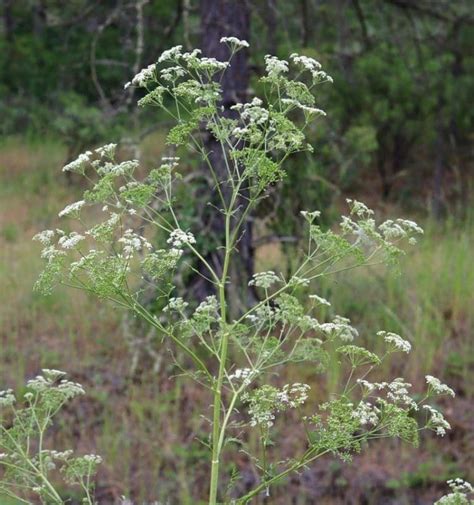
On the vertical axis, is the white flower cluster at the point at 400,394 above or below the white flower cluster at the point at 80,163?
below

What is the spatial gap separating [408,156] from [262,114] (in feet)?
49.7

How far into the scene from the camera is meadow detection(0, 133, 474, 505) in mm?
7492

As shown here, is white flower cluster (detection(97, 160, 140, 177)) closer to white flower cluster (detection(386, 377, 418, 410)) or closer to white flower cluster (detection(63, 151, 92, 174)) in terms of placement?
white flower cluster (detection(63, 151, 92, 174))

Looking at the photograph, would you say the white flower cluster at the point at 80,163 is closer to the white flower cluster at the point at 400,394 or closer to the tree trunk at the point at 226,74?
the white flower cluster at the point at 400,394

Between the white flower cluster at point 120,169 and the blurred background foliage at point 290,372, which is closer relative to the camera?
the white flower cluster at point 120,169

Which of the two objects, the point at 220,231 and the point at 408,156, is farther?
the point at 408,156

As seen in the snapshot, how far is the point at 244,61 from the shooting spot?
26.5 feet

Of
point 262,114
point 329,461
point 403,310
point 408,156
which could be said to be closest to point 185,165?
point 403,310

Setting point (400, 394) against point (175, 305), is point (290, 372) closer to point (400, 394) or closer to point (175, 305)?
point (400, 394)

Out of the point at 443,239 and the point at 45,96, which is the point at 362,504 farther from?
the point at 45,96

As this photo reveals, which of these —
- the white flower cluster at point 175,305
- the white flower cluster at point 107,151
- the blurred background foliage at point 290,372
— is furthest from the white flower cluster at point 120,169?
the blurred background foliage at point 290,372

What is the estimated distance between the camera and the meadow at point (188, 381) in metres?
7.49

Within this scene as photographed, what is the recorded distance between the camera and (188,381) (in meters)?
8.20

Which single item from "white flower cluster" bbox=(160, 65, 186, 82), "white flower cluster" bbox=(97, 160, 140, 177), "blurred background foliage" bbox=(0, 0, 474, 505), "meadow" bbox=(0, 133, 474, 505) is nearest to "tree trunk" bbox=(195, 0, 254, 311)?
"blurred background foliage" bbox=(0, 0, 474, 505)
